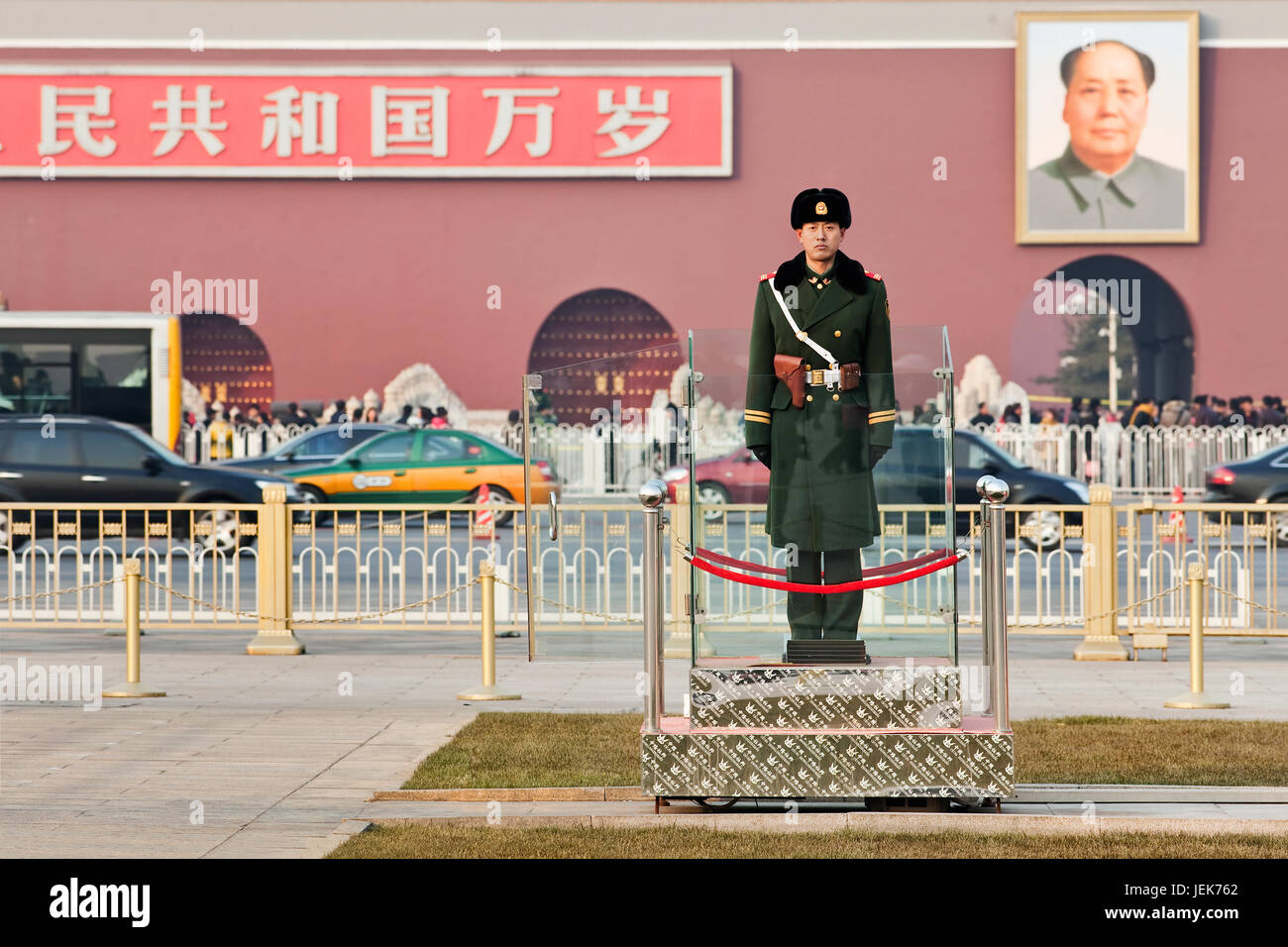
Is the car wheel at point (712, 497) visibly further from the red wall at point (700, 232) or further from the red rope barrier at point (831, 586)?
the red wall at point (700, 232)

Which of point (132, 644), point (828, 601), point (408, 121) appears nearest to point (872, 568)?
point (828, 601)

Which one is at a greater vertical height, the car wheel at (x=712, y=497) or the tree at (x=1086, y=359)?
the tree at (x=1086, y=359)

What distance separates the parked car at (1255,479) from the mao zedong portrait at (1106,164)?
824 cm

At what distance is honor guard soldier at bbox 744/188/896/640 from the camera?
680cm

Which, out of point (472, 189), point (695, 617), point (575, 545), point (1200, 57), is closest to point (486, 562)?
point (575, 545)

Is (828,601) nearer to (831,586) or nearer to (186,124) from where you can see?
(831,586)

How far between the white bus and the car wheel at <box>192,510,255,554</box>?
542cm

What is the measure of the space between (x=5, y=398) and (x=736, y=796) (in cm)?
2130

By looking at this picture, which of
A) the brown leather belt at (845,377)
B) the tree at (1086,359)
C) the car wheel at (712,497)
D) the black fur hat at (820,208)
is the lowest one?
the car wheel at (712,497)

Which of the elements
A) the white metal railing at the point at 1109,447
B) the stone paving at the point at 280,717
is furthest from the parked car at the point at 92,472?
the white metal railing at the point at 1109,447

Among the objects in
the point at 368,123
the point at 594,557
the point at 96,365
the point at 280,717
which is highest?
the point at 368,123

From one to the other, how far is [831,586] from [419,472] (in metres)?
16.5

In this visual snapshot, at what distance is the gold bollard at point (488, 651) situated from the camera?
1005 centimetres

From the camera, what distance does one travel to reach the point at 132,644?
33.7 feet
